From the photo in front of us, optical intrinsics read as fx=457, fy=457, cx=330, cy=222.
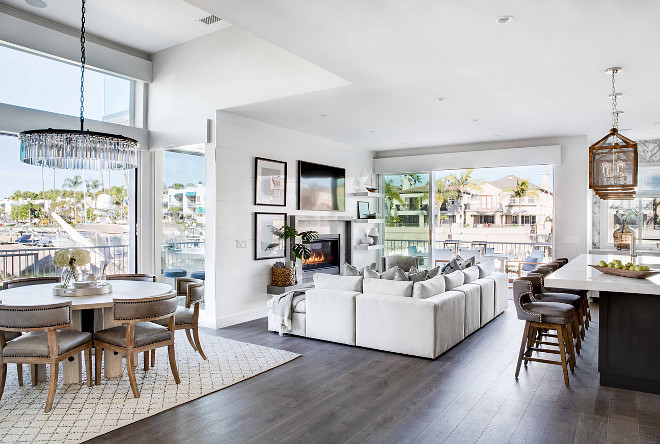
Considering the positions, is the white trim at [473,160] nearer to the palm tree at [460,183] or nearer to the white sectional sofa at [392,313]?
the palm tree at [460,183]

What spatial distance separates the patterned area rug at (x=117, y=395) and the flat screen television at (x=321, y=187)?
3313mm

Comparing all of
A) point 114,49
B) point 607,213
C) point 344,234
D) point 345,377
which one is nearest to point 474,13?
point 345,377

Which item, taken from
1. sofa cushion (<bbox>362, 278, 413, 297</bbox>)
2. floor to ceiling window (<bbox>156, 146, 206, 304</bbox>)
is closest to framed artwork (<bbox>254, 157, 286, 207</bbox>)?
floor to ceiling window (<bbox>156, 146, 206, 304</bbox>)

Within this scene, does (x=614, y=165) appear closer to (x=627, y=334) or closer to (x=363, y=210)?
(x=627, y=334)

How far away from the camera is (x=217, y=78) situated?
6172 mm

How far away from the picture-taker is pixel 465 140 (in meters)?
8.64

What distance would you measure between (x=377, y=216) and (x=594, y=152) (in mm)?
5371

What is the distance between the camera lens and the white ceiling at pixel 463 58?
329 cm

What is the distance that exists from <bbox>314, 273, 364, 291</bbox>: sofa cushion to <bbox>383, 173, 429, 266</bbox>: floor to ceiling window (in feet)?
15.1

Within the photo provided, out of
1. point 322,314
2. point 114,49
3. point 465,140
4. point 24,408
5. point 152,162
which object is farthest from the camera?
point 465,140

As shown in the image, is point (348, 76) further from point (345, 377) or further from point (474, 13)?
point (345, 377)

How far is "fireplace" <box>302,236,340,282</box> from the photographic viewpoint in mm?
8000

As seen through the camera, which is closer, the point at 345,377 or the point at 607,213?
the point at 345,377

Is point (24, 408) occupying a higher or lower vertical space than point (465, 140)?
lower
